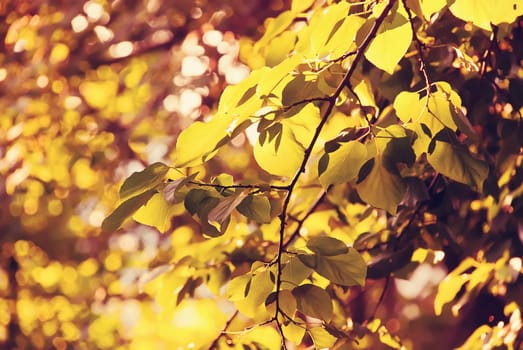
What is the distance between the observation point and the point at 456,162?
1.27 metres

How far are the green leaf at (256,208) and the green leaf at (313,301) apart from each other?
16cm

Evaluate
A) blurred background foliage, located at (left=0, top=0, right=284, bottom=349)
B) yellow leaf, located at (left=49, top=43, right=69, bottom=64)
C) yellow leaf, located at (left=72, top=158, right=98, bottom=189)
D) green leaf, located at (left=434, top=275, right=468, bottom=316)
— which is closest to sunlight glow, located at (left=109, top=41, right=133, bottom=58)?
blurred background foliage, located at (left=0, top=0, right=284, bottom=349)

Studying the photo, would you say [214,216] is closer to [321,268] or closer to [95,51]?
[321,268]

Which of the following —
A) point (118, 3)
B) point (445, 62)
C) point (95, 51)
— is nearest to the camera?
point (445, 62)


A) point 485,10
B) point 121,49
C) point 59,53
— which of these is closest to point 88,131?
point 121,49

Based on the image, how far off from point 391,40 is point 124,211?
0.48 m

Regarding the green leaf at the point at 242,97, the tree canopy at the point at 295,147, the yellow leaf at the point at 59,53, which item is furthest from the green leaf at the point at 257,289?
the yellow leaf at the point at 59,53

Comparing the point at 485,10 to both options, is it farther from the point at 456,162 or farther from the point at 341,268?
the point at 341,268

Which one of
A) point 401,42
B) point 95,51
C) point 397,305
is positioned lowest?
point 397,305

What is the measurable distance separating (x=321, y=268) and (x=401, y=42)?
1.20 ft

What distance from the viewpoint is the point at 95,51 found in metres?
4.21

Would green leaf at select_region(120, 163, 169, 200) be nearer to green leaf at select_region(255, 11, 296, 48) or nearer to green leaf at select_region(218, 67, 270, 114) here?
green leaf at select_region(218, 67, 270, 114)

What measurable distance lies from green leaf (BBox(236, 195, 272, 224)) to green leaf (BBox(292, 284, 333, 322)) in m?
0.16

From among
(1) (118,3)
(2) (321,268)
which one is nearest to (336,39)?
(2) (321,268)
